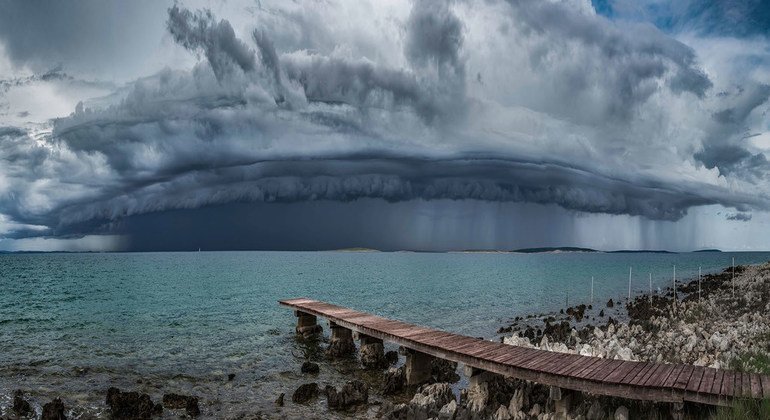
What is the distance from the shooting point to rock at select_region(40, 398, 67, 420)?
49.7ft

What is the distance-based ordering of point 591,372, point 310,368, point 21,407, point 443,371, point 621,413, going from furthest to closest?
point 310,368
point 443,371
point 21,407
point 591,372
point 621,413

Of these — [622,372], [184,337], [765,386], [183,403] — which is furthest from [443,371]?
[184,337]

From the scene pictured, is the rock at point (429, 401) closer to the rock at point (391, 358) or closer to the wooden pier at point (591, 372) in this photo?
the wooden pier at point (591, 372)

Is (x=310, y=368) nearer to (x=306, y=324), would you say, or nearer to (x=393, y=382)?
(x=393, y=382)

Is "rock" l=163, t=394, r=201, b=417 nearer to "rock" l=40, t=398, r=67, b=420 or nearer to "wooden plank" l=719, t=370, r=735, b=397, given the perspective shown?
"rock" l=40, t=398, r=67, b=420

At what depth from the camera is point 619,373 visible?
13258 mm

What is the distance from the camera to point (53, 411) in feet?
50.3

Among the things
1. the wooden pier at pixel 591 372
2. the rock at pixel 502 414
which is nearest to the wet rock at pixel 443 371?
the wooden pier at pixel 591 372

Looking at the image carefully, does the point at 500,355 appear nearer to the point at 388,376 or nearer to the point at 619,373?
the point at 619,373

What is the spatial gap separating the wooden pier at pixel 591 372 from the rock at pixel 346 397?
2.45 metres

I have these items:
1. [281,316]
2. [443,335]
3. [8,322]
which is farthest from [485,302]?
[8,322]

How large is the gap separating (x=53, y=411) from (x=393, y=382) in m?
10.9

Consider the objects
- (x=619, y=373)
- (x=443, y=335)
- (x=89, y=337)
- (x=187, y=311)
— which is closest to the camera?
(x=619, y=373)

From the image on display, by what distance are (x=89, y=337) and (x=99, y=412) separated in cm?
1717
